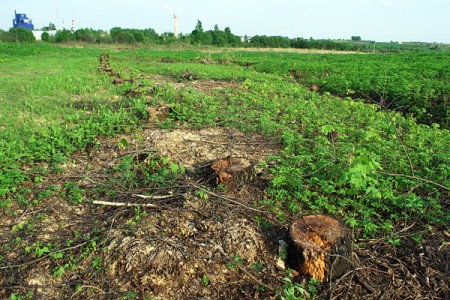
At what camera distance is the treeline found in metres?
39.2

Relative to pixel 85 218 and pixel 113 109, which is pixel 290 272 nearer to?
pixel 85 218

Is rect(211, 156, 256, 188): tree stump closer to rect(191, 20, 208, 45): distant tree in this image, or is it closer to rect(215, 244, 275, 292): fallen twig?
rect(215, 244, 275, 292): fallen twig

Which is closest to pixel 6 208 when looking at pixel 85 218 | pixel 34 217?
pixel 34 217

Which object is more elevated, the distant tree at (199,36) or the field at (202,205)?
the distant tree at (199,36)

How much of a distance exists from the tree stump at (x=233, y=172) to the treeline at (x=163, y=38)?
134ft

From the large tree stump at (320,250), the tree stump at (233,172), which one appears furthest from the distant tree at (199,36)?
the large tree stump at (320,250)

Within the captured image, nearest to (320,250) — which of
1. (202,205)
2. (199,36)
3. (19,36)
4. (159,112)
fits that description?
(202,205)

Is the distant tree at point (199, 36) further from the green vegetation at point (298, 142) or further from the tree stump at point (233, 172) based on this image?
the tree stump at point (233, 172)

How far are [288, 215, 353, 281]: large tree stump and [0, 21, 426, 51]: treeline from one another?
42.5 meters

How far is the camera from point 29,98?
8664mm

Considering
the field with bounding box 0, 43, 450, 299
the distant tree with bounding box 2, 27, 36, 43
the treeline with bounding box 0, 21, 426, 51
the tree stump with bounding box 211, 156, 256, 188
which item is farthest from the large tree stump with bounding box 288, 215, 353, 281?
the distant tree with bounding box 2, 27, 36, 43

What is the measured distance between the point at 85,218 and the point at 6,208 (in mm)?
1011

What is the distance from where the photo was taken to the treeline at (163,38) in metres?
39.2

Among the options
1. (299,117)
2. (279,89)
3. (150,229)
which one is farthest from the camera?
(279,89)
